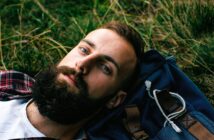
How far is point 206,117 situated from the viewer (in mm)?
2990

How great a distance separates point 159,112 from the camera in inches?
121

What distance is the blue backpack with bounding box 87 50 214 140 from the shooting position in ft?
9.59

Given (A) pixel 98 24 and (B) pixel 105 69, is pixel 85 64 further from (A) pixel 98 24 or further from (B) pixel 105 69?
(A) pixel 98 24

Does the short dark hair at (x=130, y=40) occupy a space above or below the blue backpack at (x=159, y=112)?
above

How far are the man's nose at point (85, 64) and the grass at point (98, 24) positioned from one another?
2.82 feet

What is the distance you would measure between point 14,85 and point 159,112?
3.60ft

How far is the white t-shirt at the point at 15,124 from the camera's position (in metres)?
2.94

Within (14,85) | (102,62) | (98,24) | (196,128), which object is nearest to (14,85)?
(14,85)

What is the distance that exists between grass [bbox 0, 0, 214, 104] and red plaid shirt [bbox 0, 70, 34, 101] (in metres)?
0.26

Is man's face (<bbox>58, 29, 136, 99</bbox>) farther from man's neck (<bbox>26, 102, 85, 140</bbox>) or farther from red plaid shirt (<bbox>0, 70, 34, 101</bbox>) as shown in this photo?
red plaid shirt (<bbox>0, 70, 34, 101</bbox>)

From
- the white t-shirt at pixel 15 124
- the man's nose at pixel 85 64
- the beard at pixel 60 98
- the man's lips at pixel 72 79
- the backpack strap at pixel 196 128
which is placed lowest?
the backpack strap at pixel 196 128

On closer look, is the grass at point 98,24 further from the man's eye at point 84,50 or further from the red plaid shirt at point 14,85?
the man's eye at point 84,50

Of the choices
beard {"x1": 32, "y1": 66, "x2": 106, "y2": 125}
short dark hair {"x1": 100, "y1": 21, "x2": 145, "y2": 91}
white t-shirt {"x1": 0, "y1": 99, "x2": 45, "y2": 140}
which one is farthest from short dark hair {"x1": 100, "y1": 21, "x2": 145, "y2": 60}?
white t-shirt {"x1": 0, "y1": 99, "x2": 45, "y2": 140}

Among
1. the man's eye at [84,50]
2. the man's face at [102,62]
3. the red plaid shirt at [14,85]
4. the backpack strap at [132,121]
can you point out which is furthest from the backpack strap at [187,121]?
the red plaid shirt at [14,85]
